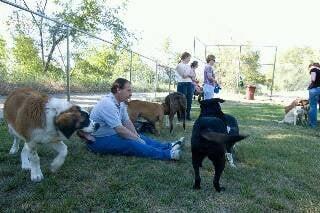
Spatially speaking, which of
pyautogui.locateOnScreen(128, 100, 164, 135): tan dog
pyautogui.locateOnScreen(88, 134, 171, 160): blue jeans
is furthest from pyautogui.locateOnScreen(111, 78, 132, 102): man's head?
pyautogui.locateOnScreen(128, 100, 164, 135): tan dog

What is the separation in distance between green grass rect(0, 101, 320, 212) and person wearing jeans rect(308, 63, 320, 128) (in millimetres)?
5308

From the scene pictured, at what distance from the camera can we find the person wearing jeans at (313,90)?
37.1 feet

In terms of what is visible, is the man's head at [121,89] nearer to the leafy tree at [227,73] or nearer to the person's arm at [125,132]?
the person's arm at [125,132]

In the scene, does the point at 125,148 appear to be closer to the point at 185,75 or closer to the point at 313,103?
the point at 185,75

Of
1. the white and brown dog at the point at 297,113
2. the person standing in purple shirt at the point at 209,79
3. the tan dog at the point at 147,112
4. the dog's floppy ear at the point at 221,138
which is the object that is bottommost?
the white and brown dog at the point at 297,113

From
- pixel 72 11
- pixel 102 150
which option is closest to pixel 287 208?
pixel 102 150

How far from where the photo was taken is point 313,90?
11391 mm

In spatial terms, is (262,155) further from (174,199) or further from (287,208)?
(174,199)

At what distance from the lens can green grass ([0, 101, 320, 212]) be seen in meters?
3.88

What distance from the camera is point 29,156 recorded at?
14.6 ft

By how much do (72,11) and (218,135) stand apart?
23278mm

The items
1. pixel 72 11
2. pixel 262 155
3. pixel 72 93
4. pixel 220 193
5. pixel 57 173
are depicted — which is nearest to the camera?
pixel 220 193

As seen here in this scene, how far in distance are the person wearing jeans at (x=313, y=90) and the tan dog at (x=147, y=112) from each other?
5.17m

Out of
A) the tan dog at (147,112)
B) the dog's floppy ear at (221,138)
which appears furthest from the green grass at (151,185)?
the tan dog at (147,112)
